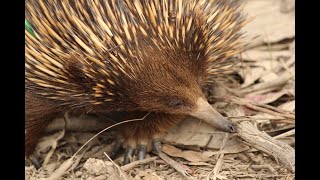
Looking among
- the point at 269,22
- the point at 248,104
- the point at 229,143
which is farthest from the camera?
the point at 269,22

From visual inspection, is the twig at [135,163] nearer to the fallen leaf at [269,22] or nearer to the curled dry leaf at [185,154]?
the curled dry leaf at [185,154]

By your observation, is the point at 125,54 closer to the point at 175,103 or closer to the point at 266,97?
the point at 175,103

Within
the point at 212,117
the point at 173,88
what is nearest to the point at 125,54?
the point at 173,88

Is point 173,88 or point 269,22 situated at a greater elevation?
point 269,22

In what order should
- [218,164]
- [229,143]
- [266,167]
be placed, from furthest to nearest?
[229,143] → [218,164] → [266,167]

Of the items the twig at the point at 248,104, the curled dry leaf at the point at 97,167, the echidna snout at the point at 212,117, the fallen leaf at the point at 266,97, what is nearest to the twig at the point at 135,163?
the curled dry leaf at the point at 97,167

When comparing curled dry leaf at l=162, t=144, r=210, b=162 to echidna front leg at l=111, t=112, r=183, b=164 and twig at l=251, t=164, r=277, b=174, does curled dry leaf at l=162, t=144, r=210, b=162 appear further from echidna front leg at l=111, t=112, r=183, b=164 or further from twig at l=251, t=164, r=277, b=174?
twig at l=251, t=164, r=277, b=174
